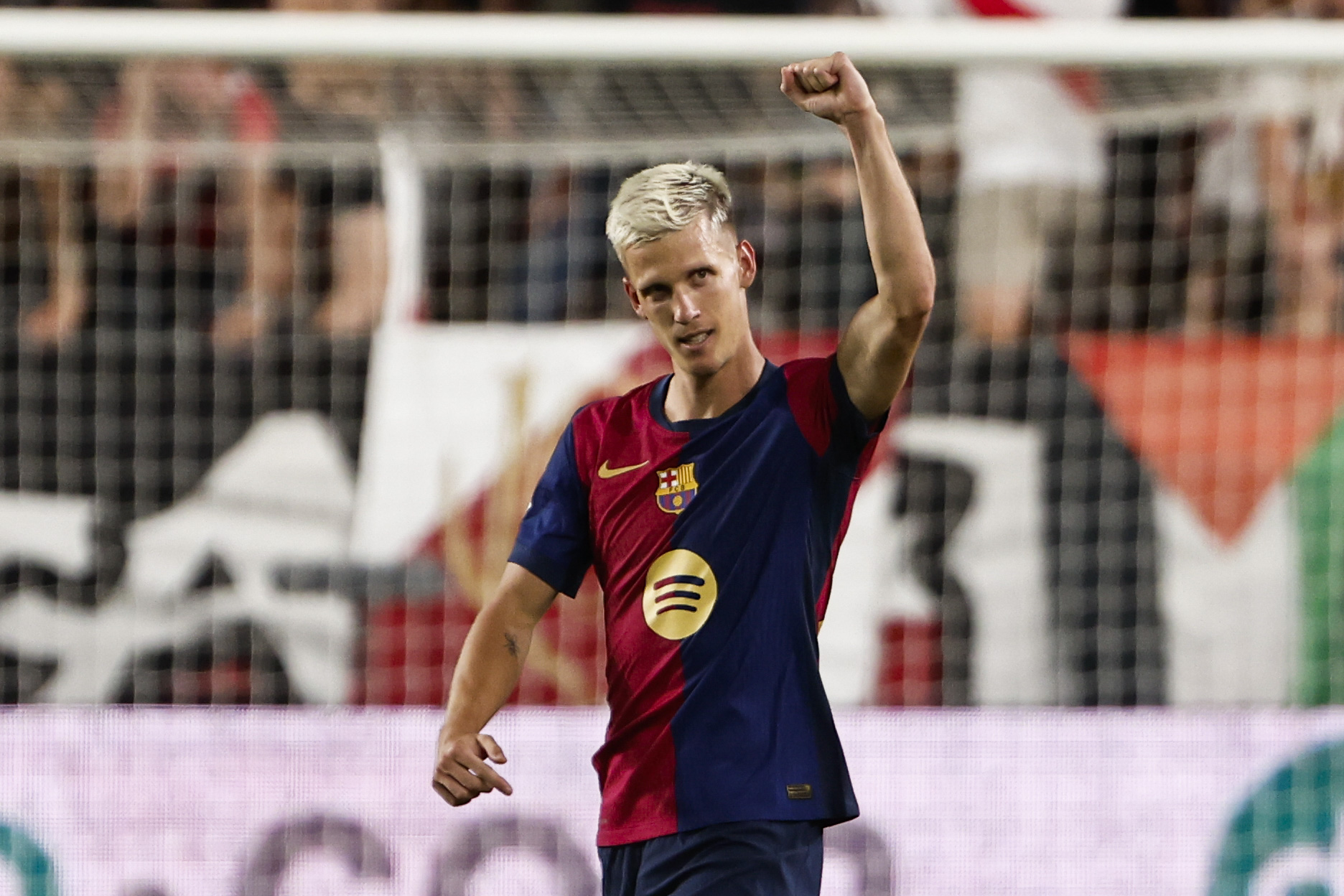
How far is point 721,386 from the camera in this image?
7.45ft

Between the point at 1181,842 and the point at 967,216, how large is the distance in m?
2.05

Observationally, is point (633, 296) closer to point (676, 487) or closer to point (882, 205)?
point (676, 487)

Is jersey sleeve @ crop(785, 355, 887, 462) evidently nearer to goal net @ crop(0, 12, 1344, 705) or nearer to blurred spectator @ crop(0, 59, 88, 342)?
goal net @ crop(0, 12, 1344, 705)

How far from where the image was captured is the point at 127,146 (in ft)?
16.3

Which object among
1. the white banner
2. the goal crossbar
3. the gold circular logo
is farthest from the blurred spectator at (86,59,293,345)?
the gold circular logo

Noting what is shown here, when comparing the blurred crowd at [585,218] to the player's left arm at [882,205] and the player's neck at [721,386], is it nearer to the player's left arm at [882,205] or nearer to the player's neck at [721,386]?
the player's neck at [721,386]

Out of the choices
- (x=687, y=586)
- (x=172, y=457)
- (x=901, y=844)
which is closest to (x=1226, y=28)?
(x=901, y=844)

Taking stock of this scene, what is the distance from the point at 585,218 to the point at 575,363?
54 cm

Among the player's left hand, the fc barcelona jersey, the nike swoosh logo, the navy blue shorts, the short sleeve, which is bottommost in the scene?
the navy blue shorts

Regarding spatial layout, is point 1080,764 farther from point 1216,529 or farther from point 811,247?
point 811,247

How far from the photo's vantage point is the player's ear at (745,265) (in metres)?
2.24

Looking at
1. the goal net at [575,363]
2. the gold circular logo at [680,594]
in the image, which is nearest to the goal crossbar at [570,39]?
the goal net at [575,363]

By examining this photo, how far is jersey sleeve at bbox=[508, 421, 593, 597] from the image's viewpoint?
2.33m

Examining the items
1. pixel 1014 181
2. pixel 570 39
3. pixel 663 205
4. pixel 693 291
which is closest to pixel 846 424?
pixel 693 291
